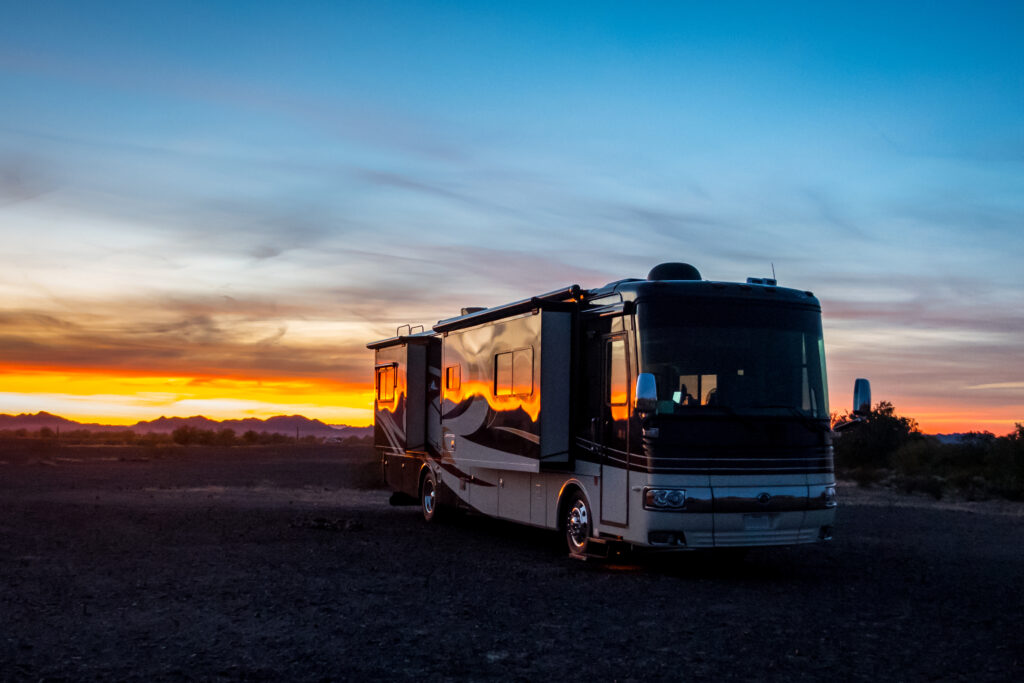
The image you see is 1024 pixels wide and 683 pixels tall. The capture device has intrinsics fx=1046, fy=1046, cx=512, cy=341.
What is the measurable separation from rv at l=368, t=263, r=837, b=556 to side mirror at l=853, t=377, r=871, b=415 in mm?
332

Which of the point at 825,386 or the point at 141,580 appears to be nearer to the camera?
the point at 141,580

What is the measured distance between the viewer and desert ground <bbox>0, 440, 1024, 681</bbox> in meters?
7.16

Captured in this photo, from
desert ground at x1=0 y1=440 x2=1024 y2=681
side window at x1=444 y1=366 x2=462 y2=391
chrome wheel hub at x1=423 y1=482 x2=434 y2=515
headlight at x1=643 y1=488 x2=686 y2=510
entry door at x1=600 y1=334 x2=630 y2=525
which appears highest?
side window at x1=444 y1=366 x2=462 y2=391

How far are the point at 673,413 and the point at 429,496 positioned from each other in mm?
7698

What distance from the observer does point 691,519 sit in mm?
10953

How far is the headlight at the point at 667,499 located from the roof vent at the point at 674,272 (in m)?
2.86

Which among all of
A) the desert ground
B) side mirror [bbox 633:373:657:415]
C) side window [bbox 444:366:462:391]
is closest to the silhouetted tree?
the desert ground

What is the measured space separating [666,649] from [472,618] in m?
1.88

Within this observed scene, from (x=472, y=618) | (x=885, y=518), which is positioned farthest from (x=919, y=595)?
(x=885, y=518)

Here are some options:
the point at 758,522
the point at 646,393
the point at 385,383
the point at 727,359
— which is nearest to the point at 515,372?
the point at 727,359

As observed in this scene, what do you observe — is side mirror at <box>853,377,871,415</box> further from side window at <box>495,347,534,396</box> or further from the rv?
side window at <box>495,347,534,396</box>

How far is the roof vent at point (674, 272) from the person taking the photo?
1266 cm

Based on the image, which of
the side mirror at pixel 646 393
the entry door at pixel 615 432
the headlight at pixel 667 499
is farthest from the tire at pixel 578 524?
the side mirror at pixel 646 393

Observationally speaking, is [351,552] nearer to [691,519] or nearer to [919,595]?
[691,519]
